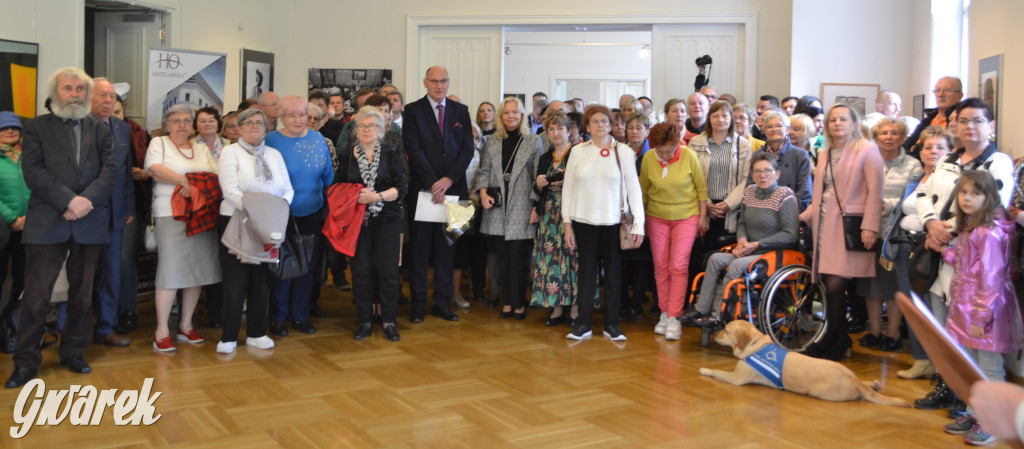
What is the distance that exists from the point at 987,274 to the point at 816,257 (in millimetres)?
1188

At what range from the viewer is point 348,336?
5.36 m

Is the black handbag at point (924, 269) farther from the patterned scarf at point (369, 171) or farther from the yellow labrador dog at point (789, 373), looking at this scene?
the patterned scarf at point (369, 171)

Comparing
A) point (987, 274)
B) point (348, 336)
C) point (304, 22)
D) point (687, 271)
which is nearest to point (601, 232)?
point (687, 271)

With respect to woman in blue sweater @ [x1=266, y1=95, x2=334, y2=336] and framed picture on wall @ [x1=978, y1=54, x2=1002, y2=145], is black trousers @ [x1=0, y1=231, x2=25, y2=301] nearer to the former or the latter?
woman in blue sweater @ [x1=266, y1=95, x2=334, y2=336]

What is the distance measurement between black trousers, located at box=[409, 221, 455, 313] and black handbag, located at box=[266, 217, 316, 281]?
0.87m

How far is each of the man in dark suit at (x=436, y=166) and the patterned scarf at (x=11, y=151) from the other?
2214 millimetres

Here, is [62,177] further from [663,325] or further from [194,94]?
[194,94]

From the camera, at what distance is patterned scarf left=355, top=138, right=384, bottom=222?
17.1 feet

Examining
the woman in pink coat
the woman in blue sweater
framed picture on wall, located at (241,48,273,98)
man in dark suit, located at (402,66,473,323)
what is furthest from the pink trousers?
framed picture on wall, located at (241,48,273,98)

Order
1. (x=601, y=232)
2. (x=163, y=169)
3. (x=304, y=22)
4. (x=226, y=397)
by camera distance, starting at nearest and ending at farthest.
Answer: (x=226, y=397) < (x=163, y=169) < (x=601, y=232) < (x=304, y=22)

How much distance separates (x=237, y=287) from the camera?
488cm

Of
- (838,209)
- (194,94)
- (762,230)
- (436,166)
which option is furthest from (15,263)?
(838,209)

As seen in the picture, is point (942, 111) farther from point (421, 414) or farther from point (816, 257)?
point (421, 414)

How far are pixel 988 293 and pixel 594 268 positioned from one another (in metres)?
2.19
